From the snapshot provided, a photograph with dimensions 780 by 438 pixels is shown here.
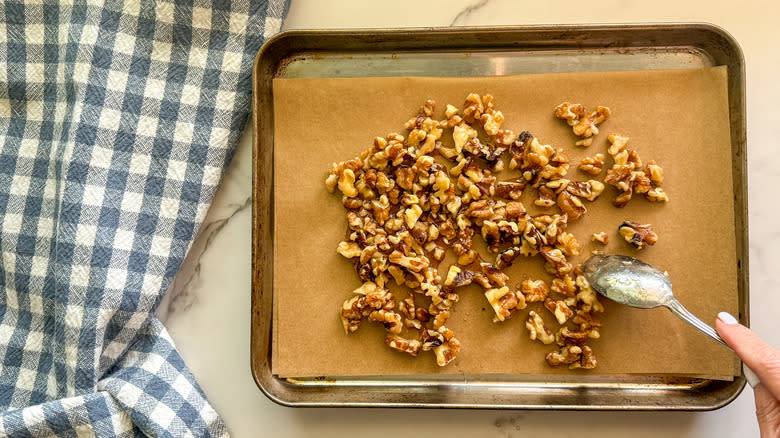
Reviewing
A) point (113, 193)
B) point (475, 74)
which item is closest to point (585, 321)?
point (475, 74)

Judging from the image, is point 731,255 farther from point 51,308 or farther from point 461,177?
point 51,308

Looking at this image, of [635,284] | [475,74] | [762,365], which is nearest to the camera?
[762,365]

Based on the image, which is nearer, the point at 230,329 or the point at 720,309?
the point at 720,309

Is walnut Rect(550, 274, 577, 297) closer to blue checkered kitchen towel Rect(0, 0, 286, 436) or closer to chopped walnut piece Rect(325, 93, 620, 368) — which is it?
chopped walnut piece Rect(325, 93, 620, 368)

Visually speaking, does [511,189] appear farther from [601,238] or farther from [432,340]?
[432,340]

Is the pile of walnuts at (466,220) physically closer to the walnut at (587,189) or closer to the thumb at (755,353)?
the walnut at (587,189)

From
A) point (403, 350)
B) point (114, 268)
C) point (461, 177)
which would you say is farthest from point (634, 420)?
point (114, 268)

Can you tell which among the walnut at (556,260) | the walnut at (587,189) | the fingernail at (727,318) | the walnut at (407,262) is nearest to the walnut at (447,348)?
the walnut at (407,262)
